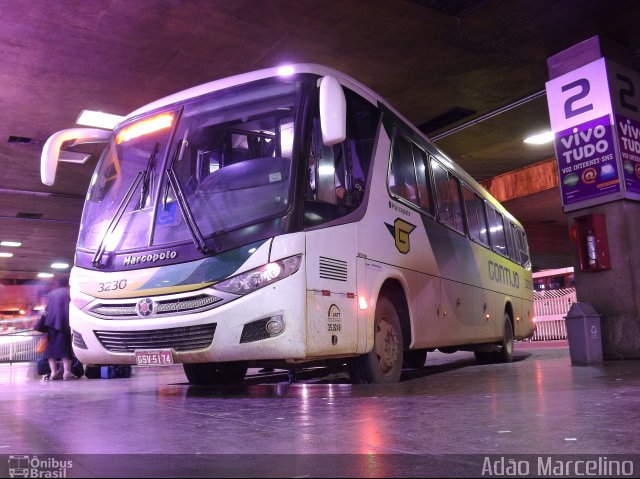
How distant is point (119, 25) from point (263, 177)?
559 cm

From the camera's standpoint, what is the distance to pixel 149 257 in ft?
18.1

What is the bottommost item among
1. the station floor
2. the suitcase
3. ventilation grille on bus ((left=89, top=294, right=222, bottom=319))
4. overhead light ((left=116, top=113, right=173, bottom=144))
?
the station floor

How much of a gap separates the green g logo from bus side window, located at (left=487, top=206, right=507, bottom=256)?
5076mm

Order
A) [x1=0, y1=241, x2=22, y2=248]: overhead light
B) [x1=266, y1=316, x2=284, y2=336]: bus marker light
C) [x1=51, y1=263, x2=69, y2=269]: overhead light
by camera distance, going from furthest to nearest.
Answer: [x1=51, y1=263, x2=69, y2=269]: overhead light → [x1=0, y1=241, x2=22, y2=248]: overhead light → [x1=266, y1=316, x2=284, y2=336]: bus marker light

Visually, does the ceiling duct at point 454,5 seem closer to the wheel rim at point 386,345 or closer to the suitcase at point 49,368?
Result: the wheel rim at point 386,345

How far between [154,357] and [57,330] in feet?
22.3

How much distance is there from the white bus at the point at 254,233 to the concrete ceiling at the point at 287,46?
10.4 feet

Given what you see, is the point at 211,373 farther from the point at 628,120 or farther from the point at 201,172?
the point at 628,120

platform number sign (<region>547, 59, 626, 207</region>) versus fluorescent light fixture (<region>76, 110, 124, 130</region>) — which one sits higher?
fluorescent light fixture (<region>76, 110, 124, 130</region>)

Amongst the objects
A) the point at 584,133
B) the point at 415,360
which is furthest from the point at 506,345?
the point at 584,133

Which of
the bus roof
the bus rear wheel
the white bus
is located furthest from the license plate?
the bus rear wheel

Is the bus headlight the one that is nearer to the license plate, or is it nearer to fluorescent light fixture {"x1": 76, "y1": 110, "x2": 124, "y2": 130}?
the license plate

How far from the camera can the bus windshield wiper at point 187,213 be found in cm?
529

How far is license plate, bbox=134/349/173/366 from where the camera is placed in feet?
17.4
